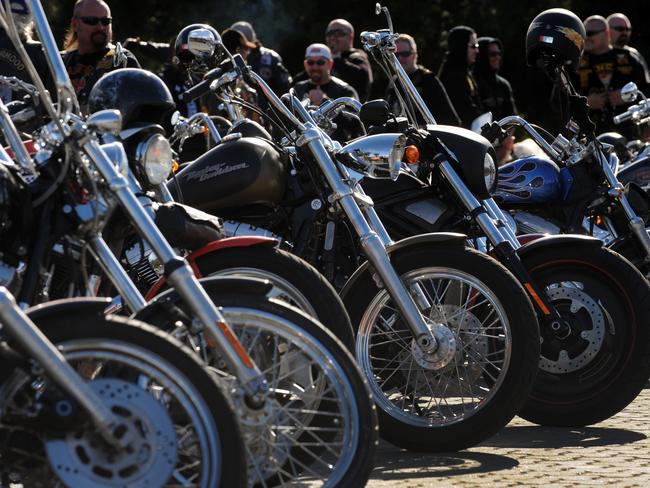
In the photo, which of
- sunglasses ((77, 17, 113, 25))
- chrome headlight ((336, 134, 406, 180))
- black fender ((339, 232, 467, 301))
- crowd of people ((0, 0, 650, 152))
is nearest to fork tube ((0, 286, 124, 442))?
black fender ((339, 232, 467, 301))

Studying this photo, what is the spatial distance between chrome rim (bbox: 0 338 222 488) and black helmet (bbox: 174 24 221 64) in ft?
9.11

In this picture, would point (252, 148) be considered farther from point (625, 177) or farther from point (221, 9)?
point (221, 9)

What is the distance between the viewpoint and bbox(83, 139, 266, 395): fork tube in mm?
4242

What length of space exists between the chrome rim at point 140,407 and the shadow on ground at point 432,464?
1.72 metres

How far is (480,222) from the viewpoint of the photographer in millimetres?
6773

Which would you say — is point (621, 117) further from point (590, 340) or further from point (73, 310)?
point (73, 310)

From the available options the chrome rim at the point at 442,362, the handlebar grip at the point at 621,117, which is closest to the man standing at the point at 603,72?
the handlebar grip at the point at 621,117

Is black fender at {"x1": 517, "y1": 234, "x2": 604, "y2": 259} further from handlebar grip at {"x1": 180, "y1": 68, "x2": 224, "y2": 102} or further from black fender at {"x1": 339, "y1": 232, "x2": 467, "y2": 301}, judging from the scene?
handlebar grip at {"x1": 180, "y1": 68, "x2": 224, "y2": 102}

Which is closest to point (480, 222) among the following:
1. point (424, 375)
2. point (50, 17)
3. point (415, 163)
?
point (415, 163)

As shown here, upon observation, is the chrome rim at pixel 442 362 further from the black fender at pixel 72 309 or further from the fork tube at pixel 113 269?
the black fender at pixel 72 309

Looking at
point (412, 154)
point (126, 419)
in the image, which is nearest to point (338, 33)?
point (412, 154)

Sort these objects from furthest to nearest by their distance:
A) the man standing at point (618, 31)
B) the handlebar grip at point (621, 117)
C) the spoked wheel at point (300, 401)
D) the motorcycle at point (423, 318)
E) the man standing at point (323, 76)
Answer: the man standing at point (618, 31), the man standing at point (323, 76), the handlebar grip at point (621, 117), the motorcycle at point (423, 318), the spoked wheel at point (300, 401)

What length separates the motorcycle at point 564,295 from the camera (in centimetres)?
670

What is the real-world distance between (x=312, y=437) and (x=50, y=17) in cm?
1551
